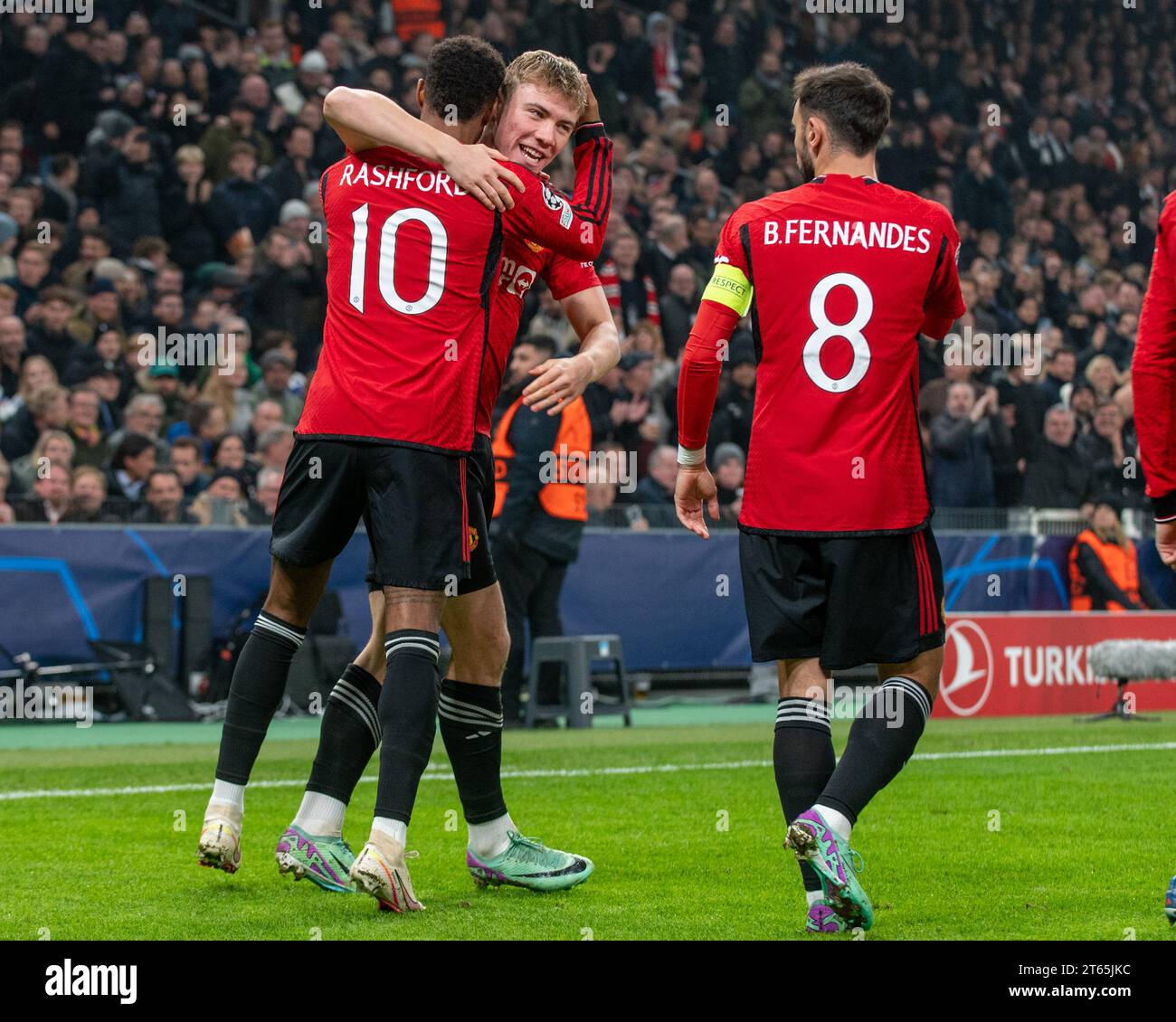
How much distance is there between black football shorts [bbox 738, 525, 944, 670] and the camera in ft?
14.6

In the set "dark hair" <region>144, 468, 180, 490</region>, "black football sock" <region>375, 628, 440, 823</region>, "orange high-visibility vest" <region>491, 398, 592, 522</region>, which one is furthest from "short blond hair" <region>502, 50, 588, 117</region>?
"dark hair" <region>144, 468, 180, 490</region>

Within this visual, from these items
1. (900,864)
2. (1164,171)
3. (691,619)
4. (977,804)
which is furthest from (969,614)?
(1164,171)

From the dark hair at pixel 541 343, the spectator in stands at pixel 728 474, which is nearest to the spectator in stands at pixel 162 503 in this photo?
the dark hair at pixel 541 343

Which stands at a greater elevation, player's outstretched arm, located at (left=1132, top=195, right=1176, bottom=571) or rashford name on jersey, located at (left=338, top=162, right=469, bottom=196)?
rashford name on jersey, located at (left=338, top=162, right=469, bottom=196)

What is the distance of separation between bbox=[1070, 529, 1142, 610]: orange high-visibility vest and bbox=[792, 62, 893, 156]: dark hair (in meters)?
10.7

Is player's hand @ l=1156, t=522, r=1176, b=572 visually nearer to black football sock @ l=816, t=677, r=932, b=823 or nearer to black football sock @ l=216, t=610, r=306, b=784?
black football sock @ l=816, t=677, r=932, b=823

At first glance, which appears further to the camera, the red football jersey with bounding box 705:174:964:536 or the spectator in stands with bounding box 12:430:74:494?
the spectator in stands with bounding box 12:430:74:494

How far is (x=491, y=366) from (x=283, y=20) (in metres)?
14.5

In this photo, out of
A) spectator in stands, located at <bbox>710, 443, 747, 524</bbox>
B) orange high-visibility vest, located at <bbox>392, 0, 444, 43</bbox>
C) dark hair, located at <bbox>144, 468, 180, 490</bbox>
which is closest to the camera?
dark hair, located at <bbox>144, 468, 180, 490</bbox>

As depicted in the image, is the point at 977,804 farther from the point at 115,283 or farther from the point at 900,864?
the point at 115,283

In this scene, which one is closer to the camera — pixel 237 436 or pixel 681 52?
pixel 237 436

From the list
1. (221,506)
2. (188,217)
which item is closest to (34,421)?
(221,506)

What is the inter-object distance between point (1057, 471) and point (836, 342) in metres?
12.7

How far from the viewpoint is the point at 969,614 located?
40.0ft
